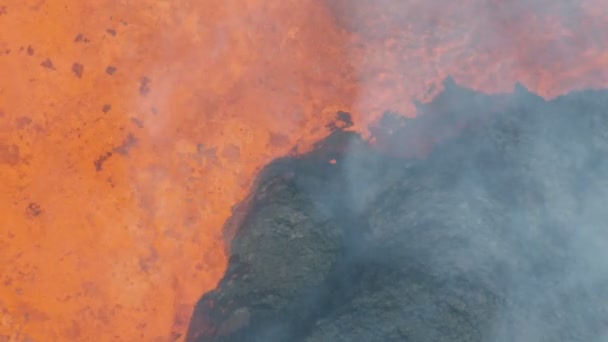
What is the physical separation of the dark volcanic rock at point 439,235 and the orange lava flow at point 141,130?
2.64ft

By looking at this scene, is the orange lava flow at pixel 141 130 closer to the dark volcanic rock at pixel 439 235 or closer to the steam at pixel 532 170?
the steam at pixel 532 170

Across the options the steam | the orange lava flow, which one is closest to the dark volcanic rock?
the steam

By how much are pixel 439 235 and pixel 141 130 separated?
26.7 feet

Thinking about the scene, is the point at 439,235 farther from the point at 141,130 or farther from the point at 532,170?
the point at 141,130

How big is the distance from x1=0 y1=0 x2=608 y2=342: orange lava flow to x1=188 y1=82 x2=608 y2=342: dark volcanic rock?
0.81 meters

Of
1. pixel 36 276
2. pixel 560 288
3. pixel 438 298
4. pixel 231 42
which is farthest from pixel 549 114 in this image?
pixel 36 276

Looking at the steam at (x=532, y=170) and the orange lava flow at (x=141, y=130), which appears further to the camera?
the orange lava flow at (x=141, y=130)

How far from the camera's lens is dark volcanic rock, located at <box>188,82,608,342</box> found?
41.3ft

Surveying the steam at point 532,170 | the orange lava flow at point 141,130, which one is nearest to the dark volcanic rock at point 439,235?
the steam at point 532,170

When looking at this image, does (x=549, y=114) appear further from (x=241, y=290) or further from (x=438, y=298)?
(x=241, y=290)

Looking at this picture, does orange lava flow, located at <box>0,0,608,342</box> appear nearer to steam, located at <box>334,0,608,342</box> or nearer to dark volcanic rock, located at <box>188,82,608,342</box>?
steam, located at <box>334,0,608,342</box>

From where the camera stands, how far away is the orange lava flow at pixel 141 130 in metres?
14.6

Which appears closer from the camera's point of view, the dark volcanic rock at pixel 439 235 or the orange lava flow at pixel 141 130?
the dark volcanic rock at pixel 439 235

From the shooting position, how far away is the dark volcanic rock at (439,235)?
41.3ft
